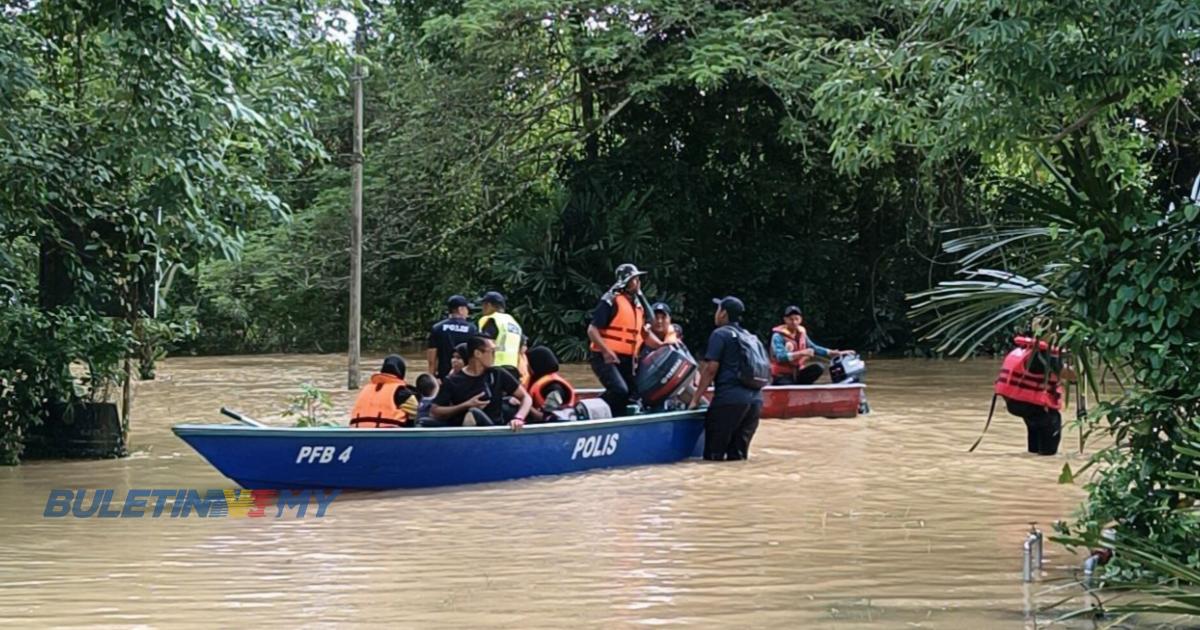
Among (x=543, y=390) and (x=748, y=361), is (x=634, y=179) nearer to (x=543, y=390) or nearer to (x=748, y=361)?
(x=748, y=361)

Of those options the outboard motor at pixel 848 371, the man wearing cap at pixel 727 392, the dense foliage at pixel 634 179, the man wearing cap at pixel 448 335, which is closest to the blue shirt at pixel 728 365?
the man wearing cap at pixel 727 392

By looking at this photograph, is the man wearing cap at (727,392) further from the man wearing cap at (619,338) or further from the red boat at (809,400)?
the red boat at (809,400)

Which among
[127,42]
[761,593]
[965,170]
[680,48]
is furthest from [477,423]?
[965,170]

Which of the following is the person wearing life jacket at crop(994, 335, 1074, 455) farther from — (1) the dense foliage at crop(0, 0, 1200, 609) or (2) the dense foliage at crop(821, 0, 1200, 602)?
(2) the dense foliage at crop(821, 0, 1200, 602)

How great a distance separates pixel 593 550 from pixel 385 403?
330cm

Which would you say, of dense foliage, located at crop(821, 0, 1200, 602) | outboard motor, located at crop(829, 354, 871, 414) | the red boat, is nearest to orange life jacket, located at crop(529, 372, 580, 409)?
the red boat

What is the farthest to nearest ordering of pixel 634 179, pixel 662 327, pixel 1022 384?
pixel 634 179 → pixel 662 327 → pixel 1022 384

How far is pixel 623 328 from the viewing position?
1355 centimetres

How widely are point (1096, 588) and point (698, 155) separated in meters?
22.7

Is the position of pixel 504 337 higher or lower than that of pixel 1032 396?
higher

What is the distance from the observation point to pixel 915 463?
43.4ft

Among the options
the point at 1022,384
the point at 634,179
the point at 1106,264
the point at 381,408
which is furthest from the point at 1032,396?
the point at 634,179

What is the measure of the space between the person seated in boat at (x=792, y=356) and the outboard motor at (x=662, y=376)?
12.8ft

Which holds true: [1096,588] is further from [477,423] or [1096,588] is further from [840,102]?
[840,102]
